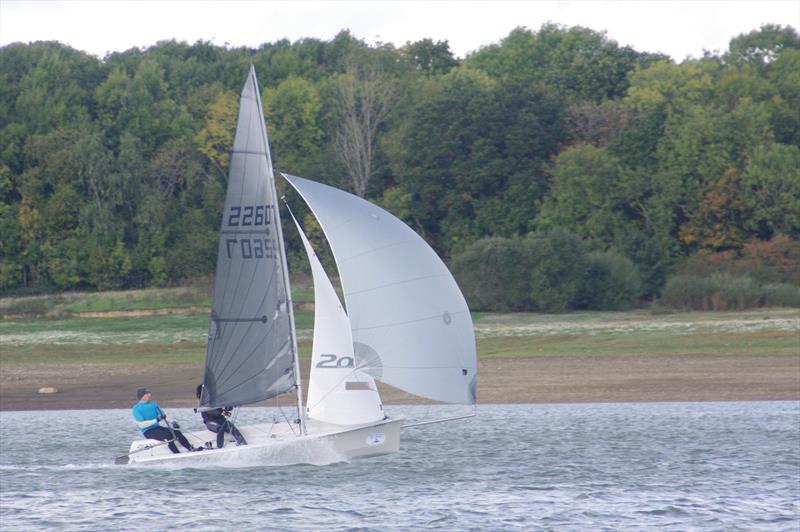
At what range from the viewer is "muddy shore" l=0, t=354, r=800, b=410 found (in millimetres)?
35875

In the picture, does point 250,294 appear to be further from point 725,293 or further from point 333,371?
point 725,293

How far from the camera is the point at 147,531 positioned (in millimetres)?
20625

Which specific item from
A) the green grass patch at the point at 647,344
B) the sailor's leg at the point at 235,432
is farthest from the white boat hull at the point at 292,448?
the green grass patch at the point at 647,344

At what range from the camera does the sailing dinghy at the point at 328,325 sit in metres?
23.9

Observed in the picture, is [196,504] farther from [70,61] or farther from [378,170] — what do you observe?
[70,61]

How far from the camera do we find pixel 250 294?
2525 centimetres

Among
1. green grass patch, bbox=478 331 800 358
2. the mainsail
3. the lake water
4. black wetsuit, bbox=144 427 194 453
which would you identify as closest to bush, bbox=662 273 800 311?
green grass patch, bbox=478 331 800 358

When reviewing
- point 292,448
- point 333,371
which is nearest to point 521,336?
point 333,371

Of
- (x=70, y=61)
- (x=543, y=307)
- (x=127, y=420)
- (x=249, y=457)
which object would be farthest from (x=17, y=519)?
(x=70, y=61)

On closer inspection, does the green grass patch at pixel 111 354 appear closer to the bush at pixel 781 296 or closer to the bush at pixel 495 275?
the bush at pixel 495 275

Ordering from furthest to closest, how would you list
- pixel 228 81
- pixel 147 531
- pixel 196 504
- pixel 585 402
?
1. pixel 228 81
2. pixel 585 402
3. pixel 196 504
4. pixel 147 531

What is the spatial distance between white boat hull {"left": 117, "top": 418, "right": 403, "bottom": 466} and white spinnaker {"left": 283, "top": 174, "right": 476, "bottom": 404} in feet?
5.04

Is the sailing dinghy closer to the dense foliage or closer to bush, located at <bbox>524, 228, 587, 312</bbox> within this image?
bush, located at <bbox>524, 228, 587, 312</bbox>

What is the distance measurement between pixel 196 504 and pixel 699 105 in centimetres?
5300
